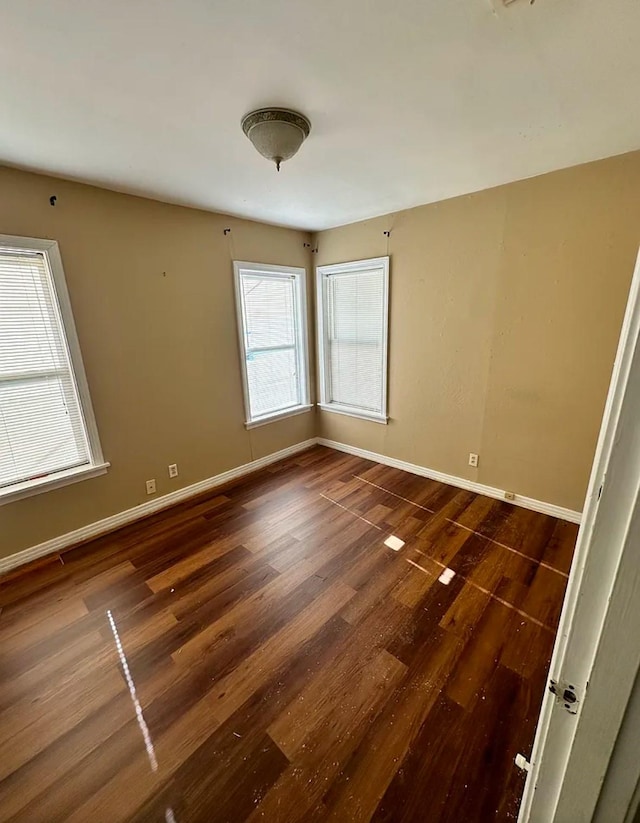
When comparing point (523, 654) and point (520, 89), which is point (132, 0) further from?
point (523, 654)

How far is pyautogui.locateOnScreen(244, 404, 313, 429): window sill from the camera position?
3.47 meters

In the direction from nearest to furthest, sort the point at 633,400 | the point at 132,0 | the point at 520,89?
1. the point at 633,400
2. the point at 132,0
3. the point at 520,89

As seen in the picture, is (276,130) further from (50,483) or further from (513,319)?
(50,483)

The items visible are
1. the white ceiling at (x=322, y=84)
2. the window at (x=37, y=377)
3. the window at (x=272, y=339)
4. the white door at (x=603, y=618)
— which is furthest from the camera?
the window at (x=272, y=339)

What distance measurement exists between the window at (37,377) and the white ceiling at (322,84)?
582 millimetres

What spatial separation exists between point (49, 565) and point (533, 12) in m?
3.54

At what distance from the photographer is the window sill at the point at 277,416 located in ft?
11.4

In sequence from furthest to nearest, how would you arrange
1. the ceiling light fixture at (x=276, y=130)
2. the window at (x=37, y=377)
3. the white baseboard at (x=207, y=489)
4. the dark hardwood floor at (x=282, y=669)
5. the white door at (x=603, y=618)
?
1. the white baseboard at (x=207, y=489)
2. the window at (x=37, y=377)
3. the ceiling light fixture at (x=276, y=130)
4. the dark hardwood floor at (x=282, y=669)
5. the white door at (x=603, y=618)

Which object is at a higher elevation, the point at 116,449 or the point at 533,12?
the point at 533,12

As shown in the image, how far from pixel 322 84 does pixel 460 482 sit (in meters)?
2.88

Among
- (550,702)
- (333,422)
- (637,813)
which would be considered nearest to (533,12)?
(550,702)

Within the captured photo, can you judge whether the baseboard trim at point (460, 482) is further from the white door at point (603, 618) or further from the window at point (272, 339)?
the white door at point (603, 618)

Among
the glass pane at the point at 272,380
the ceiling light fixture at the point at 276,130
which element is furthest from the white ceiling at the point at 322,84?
the glass pane at the point at 272,380

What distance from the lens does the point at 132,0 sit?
38.4 inches
